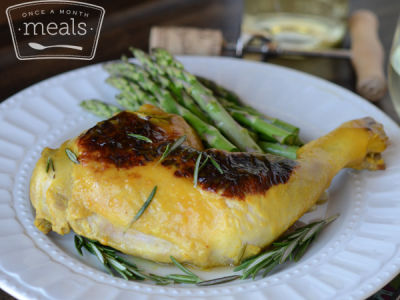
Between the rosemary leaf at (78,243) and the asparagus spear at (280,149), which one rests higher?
the asparagus spear at (280,149)

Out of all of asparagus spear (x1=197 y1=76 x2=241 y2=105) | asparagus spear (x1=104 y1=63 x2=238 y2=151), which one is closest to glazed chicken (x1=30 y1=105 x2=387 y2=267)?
asparagus spear (x1=104 y1=63 x2=238 y2=151)

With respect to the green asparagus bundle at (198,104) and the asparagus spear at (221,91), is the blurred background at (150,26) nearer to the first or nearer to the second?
the green asparagus bundle at (198,104)

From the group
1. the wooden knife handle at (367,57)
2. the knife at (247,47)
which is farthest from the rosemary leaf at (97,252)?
the wooden knife handle at (367,57)

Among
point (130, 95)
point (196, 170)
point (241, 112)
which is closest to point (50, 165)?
point (196, 170)

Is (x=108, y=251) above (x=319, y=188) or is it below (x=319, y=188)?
below

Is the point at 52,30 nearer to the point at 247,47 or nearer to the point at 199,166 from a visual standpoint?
the point at 247,47

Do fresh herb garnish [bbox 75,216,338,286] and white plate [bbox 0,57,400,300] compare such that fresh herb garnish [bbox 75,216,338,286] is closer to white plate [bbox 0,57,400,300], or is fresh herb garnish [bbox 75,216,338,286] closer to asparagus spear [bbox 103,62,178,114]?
white plate [bbox 0,57,400,300]

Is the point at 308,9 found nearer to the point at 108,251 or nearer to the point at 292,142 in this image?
the point at 292,142

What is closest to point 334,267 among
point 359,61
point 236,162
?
point 236,162
